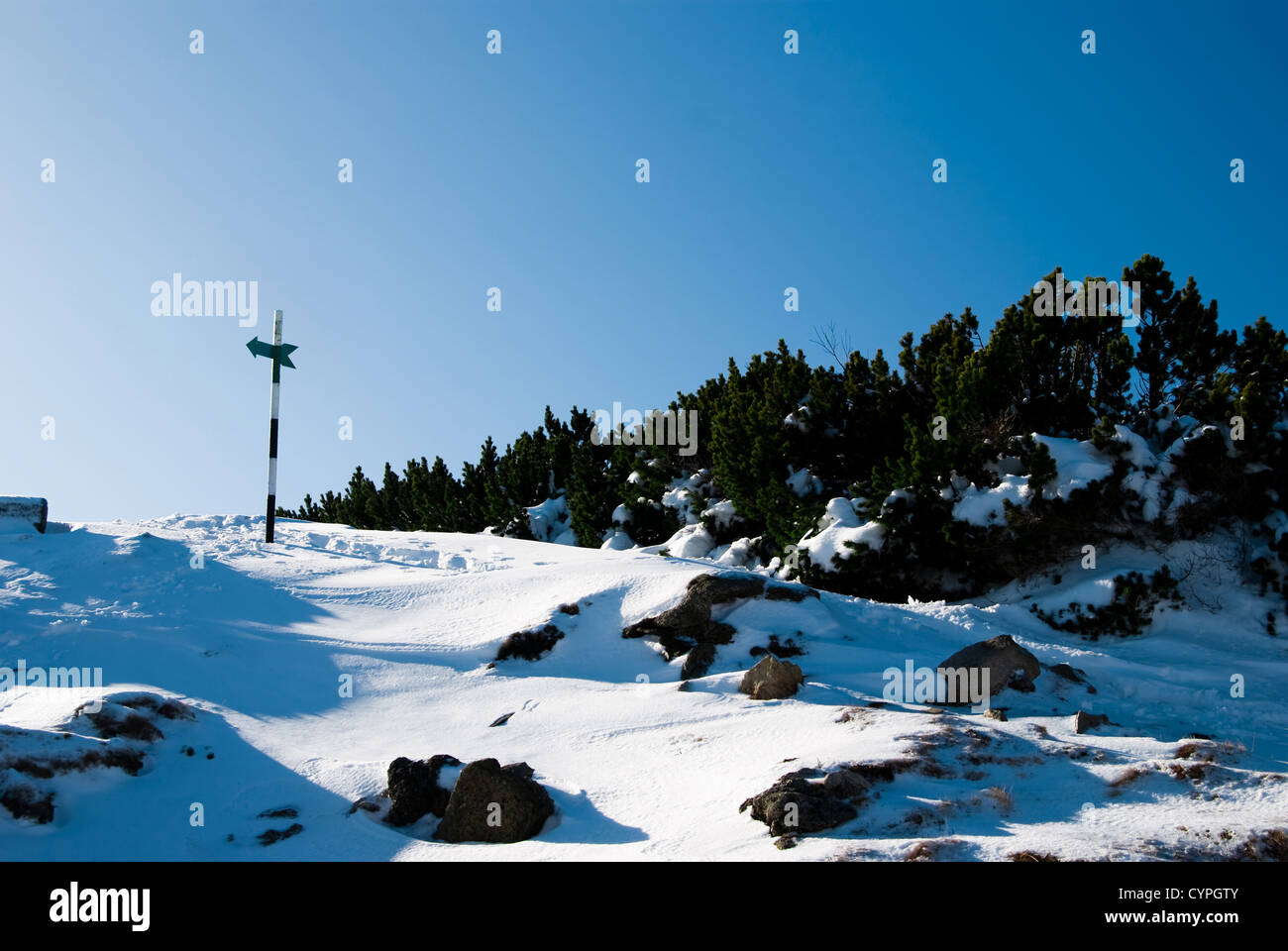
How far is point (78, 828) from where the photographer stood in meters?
6.21

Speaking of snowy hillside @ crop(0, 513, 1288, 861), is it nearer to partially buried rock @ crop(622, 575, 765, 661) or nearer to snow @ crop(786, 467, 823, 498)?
partially buried rock @ crop(622, 575, 765, 661)

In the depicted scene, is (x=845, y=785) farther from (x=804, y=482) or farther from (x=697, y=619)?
(x=804, y=482)

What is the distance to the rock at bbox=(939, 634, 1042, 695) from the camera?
898cm

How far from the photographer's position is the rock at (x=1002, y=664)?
8.98 meters

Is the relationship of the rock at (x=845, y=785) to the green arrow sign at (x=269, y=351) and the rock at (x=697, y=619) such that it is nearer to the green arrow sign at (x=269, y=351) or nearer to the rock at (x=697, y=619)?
the rock at (x=697, y=619)

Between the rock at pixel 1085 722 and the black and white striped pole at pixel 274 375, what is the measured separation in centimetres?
1451

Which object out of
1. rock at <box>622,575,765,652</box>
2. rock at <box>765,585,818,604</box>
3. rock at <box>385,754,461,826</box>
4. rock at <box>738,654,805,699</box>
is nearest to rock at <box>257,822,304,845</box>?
rock at <box>385,754,461,826</box>

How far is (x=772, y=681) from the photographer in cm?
872

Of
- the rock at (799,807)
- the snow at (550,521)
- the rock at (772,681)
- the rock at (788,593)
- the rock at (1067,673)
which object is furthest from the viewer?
the snow at (550,521)

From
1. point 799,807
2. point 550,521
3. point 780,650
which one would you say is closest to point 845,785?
point 799,807

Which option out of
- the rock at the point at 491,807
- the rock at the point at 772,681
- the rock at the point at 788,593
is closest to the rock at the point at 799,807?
Answer: the rock at the point at 491,807

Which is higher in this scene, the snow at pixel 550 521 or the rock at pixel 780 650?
the snow at pixel 550 521

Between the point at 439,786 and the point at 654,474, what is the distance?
619 inches
